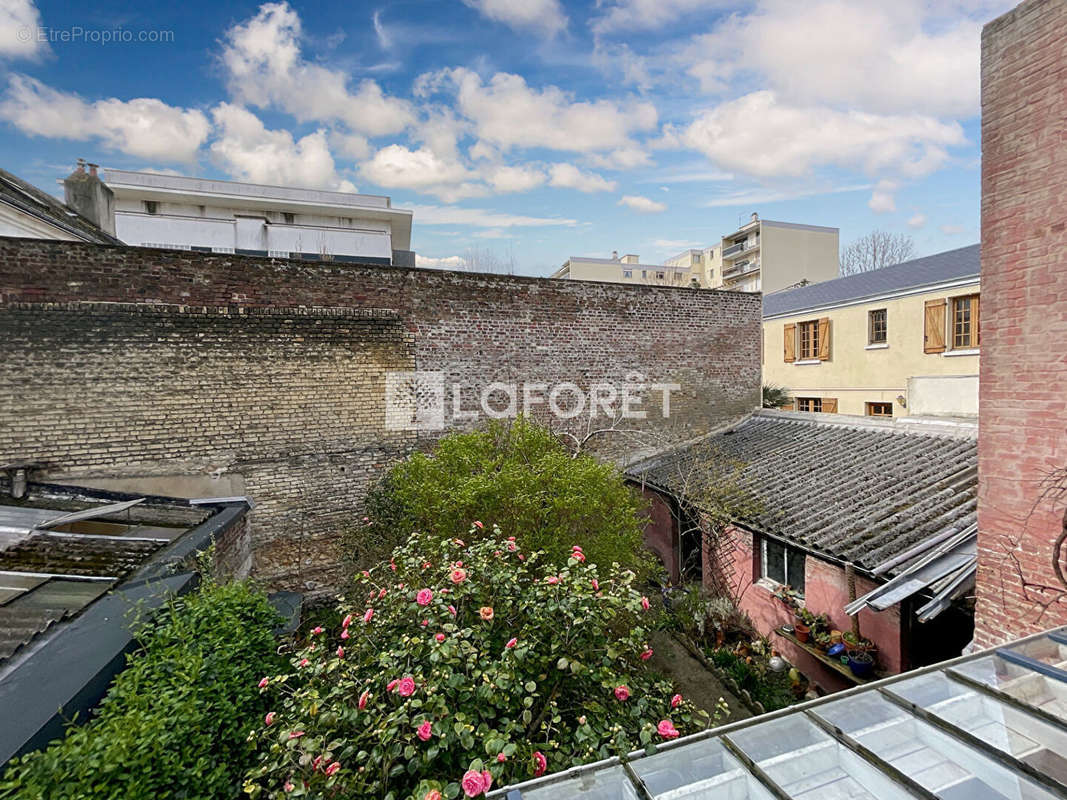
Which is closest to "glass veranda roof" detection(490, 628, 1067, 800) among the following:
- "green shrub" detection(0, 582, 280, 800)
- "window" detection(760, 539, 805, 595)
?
"green shrub" detection(0, 582, 280, 800)

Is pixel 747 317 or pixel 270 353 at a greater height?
pixel 747 317

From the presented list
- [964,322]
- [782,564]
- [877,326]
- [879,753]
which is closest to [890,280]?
[877,326]

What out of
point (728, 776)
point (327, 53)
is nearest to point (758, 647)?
point (728, 776)

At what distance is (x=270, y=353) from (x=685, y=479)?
8.17 metres

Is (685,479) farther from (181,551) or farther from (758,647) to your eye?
(181,551)

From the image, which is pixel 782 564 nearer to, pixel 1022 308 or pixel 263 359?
pixel 1022 308

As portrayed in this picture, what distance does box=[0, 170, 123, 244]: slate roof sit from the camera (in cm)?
841

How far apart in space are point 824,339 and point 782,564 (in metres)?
12.8

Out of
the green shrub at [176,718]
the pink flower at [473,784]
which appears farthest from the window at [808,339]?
the pink flower at [473,784]

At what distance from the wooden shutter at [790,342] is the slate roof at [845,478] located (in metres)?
8.27

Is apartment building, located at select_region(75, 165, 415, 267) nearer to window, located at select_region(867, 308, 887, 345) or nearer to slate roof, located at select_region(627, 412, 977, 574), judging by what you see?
slate roof, located at select_region(627, 412, 977, 574)

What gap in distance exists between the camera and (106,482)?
7.89m

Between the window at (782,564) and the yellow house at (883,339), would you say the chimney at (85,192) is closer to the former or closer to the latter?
the window at (782,564)

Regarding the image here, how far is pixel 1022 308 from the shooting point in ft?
12.5
